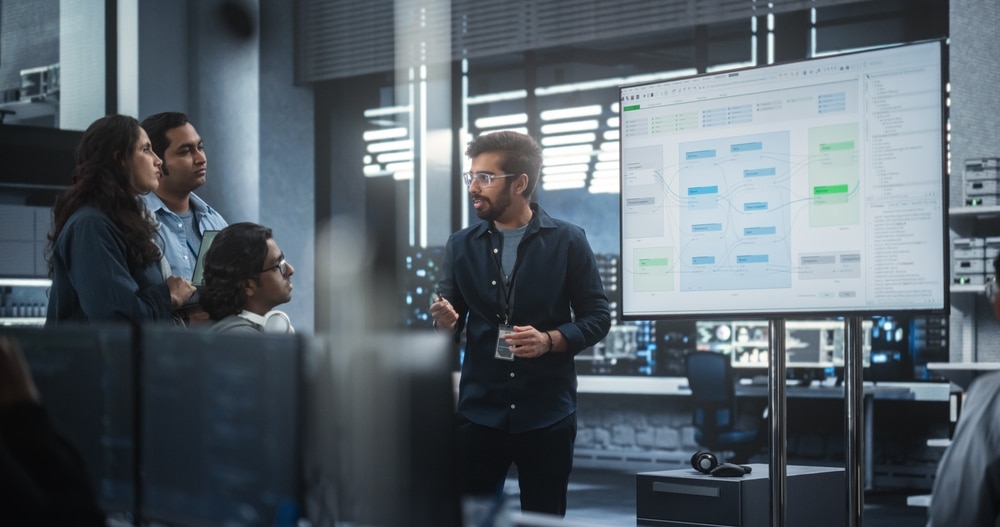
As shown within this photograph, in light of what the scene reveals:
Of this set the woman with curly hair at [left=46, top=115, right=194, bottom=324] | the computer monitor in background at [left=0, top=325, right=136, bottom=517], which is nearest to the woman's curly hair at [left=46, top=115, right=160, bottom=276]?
the woman with curly hair at [left=46, top=115, right=194, bottom=324]

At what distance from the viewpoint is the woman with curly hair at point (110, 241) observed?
251cm

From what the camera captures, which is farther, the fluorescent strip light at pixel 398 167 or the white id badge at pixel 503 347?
the fluorescent strip light at pixel 398 167

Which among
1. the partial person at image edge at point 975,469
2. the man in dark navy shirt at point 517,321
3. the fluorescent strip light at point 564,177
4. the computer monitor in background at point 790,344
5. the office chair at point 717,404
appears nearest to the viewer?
the partial person at image edge at point 975,469

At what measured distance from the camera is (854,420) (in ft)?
8.37

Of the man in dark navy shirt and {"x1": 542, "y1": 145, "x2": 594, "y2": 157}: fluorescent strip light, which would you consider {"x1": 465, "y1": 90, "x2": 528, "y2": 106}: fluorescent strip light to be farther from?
the man in dark navy shirt

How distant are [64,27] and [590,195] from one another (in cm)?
415

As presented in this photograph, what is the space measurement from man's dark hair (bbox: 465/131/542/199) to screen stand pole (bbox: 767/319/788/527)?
0.74 metres

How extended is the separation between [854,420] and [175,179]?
1840 millimetres

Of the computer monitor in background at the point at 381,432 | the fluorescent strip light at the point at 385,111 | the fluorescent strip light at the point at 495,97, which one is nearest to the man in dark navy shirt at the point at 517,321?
the computer monitor in background at the point at 381,432

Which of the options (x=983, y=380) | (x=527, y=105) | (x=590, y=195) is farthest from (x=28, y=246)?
(x=983, y=380)

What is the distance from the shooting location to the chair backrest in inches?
303

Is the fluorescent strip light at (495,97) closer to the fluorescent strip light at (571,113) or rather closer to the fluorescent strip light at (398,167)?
the fluorescent strip light at (571,113)

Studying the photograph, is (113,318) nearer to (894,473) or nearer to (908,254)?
(908,254)

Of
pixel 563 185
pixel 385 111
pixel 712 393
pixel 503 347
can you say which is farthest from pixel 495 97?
pixel 503 347
